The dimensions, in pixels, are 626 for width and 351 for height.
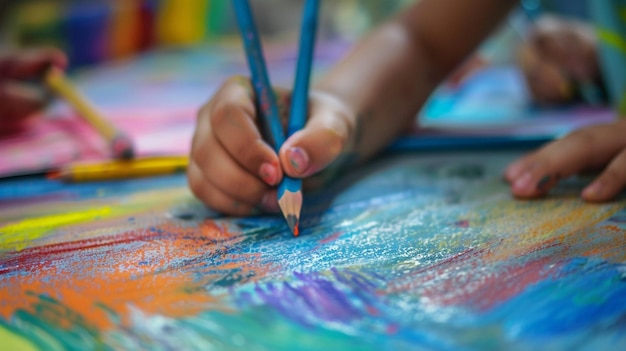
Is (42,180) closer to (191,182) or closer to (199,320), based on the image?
(191,182)

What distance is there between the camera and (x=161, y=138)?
798 millimetres

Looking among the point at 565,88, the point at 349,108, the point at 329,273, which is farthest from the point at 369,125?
the point at 565,88

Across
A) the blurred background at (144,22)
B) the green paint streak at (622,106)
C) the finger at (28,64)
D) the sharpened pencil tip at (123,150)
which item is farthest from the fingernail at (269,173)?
the blurred background at (144,22)

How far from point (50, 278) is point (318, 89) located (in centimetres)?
33

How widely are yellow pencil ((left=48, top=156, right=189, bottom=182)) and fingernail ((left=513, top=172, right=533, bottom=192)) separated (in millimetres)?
332

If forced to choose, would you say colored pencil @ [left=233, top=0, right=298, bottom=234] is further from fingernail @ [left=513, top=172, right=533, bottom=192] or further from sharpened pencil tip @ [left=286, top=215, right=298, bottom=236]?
fingernail @ [left=513, top=172, right=533, bottom=192]

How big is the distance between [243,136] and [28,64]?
67 centimetres

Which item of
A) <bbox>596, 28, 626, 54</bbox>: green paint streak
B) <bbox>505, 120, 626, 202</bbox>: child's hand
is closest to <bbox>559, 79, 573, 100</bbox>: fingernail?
<bbox>596, 28, 626, 54</bbox>: green paint streak

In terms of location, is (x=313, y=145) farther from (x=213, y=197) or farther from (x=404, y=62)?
(x=404, y=62)

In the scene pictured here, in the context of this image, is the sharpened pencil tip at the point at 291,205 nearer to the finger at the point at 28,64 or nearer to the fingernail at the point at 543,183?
the fingernail at the point at 543,183

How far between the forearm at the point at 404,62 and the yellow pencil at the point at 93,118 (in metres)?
0.23

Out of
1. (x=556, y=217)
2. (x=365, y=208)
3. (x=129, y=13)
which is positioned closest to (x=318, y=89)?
(x=365, y=208)

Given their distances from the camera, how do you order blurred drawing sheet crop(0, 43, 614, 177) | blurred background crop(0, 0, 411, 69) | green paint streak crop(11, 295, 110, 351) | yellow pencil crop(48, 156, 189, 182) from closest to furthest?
1. green paint streak crop(11, 295, 110, 351)
2. yellow pencil crop(48, 156, 189, 182)
3. blurred drawing sheet crop(0, 43, 614, 177)
4. blurred background crop(0, 0, 411, 69)

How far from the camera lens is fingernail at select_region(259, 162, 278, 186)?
428 mm
